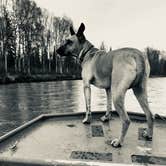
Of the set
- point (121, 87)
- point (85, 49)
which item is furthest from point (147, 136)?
point (85, 49)

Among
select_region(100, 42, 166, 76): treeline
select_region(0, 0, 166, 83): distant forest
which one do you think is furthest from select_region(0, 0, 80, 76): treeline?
select_region(100, 42, 166, 76): treeline

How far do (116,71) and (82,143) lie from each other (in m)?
1.07

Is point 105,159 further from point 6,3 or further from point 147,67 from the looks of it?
point 6,3

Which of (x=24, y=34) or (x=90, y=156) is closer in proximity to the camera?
(x=90, y=156)

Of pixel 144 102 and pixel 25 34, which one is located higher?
pixel 25 34

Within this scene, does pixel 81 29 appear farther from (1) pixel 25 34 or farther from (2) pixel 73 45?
(1) pixel 25 34

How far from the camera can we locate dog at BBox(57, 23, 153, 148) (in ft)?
13.8

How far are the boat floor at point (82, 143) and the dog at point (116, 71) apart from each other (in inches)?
8.3

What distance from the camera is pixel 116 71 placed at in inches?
168

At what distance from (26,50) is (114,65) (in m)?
61.2

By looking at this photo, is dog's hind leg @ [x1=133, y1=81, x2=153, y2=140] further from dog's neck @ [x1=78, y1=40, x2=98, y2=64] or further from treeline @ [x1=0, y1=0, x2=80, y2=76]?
treeline @ [x1=0, y1=0, x2=80, y2=76]

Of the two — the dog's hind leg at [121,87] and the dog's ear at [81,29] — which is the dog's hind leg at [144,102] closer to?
the dog's hind leg at [121,87]

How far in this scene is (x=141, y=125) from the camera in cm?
557

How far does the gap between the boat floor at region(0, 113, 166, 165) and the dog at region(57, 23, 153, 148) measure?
8.3 inches
